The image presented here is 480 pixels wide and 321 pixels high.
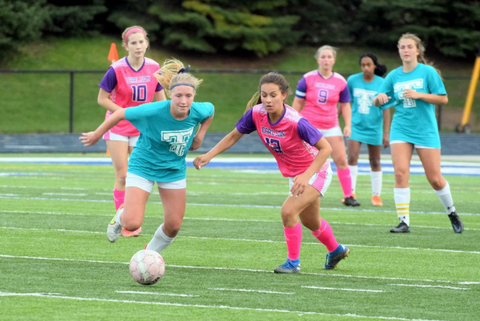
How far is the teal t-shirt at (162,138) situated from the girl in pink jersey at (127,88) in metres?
1.93

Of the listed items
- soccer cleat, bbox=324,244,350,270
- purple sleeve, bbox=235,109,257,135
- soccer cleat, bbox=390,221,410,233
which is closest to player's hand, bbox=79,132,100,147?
purple sleeve, bbox=235,109,257,135

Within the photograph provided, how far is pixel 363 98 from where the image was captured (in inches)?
500

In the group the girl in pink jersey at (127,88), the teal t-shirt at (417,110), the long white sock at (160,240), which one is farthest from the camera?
the teal t-shirt at (417,110)

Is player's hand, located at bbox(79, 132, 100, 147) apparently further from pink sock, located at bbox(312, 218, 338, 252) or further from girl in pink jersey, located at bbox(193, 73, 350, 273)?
pink sock, located at bbox(312, 218, 338, 252)

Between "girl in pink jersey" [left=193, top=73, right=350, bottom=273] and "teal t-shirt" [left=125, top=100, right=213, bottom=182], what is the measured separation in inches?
11.1

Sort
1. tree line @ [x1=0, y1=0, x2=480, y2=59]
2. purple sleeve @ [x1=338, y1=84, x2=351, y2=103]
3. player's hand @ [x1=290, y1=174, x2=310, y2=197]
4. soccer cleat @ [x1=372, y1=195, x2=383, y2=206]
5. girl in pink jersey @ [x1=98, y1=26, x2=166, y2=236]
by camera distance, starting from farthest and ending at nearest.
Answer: tree line @ [x1=0, y1=0, x2=480, y2=59] → soccer cleat @ [x1=372, y1=195, x2=383, y2=206] → purple sleeve @ [x1=338, y1=84, x2=351, y2=103] → girl in pink jersey @ [x1=98, y1=26, x2=166, y2=236] → player's hand @ [x1=290, y1=174, x2=310, y2=197]

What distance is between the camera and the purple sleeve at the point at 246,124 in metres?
7.08

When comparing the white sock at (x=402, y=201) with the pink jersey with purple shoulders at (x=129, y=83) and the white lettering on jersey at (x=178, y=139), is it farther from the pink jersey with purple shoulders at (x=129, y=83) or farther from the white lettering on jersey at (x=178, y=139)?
the white lettering on jersey at (x=178, y=139)

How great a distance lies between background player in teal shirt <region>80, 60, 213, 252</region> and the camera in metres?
6.99

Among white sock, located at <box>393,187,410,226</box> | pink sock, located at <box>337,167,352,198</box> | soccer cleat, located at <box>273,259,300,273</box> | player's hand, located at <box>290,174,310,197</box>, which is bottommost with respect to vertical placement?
pink sock, located at <box>337,167,352,198</box>

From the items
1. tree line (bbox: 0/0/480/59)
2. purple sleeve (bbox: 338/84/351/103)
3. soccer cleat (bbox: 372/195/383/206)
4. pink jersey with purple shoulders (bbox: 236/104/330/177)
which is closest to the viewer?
pink jersey with purple shoulders (bbox: 236/104/330/177)

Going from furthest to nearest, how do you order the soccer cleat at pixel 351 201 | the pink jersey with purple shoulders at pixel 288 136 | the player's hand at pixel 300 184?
1. the soccer cleat at pixel 351 201
2. the pink jersey with purple shoulders at pixel 288 136
3. the player's hand at pixel 300 184

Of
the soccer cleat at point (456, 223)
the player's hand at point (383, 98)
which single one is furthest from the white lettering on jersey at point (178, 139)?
the soccer cleat at point (456, 223)

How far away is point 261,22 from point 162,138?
36033 mm
